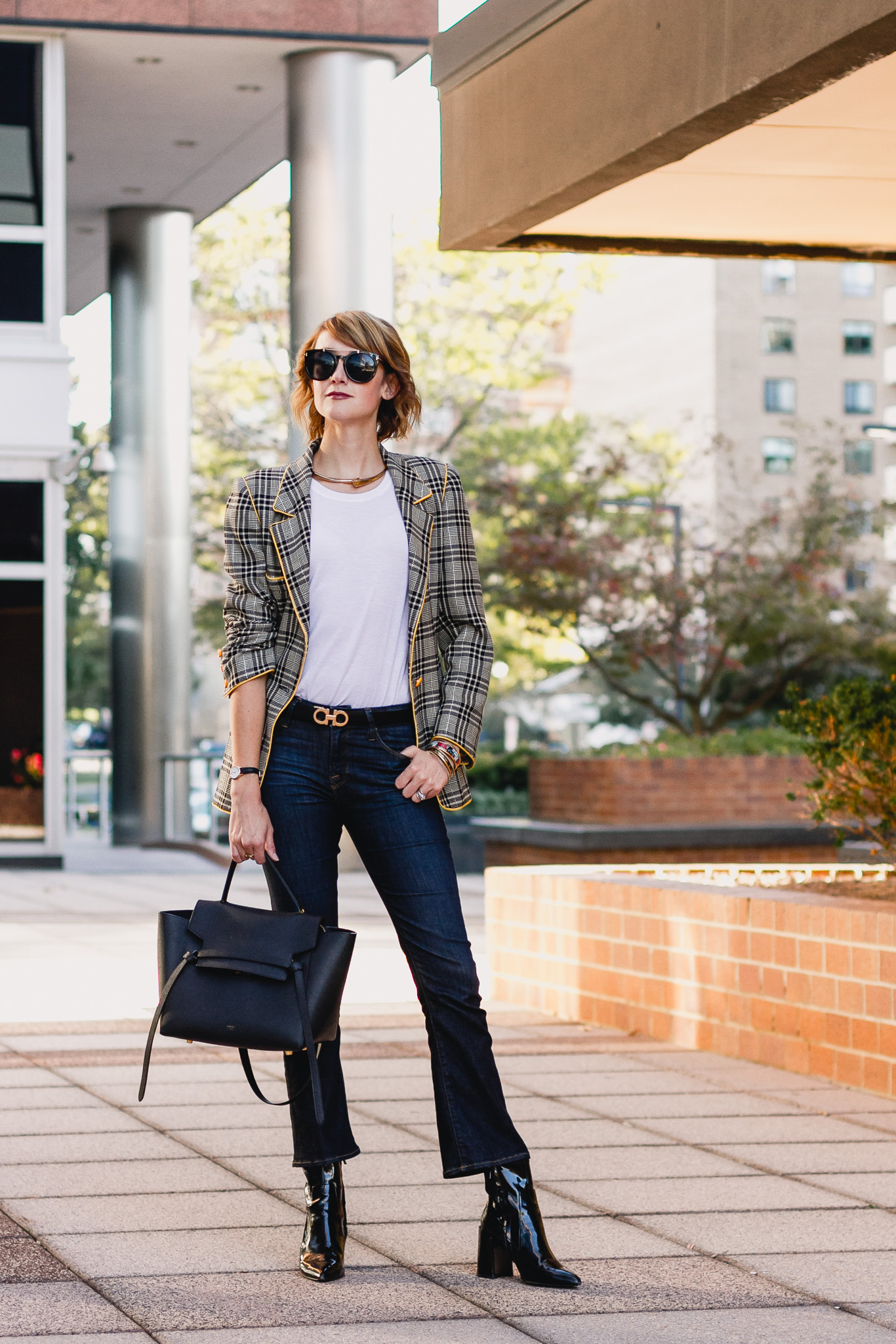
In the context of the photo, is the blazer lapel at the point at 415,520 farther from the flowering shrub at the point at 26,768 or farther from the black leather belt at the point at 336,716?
the flowering shrub at the point at 26,768

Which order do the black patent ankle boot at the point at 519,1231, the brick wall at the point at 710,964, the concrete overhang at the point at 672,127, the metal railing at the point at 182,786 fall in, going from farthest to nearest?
1. the metal railing at the point at 182,786
2. the brick wall at the point at 710,964
3. the concrete overhang at the point at 672,127
4. the black patent ankle boot at the point at 519,1231

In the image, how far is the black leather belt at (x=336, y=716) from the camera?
13.5 ft

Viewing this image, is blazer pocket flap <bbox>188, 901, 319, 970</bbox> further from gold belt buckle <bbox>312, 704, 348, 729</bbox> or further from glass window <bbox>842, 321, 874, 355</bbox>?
glass window <bbox>842, 321, 874, 355</bbox>

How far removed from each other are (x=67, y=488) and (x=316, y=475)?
31098mm

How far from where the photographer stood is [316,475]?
169 inches

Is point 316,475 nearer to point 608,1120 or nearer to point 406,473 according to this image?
point 406,473

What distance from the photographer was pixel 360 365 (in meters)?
4.18

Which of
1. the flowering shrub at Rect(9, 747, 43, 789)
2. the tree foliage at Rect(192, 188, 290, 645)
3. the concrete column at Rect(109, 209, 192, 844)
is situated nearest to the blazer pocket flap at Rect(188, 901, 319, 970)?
the flowering shrub at Rect(9, 747, 43, 789)

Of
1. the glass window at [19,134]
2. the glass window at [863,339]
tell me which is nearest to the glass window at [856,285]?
the glass window at [863,339]

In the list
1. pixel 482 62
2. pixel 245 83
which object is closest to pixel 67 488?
pixel 245 83

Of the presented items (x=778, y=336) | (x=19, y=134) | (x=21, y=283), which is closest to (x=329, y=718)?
(x=21, y=283)

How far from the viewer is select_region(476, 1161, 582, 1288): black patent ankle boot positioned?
4.04m

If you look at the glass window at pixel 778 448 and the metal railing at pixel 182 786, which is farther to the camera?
the glass window at pixel 778 448

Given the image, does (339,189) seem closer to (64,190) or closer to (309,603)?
(64,190)
